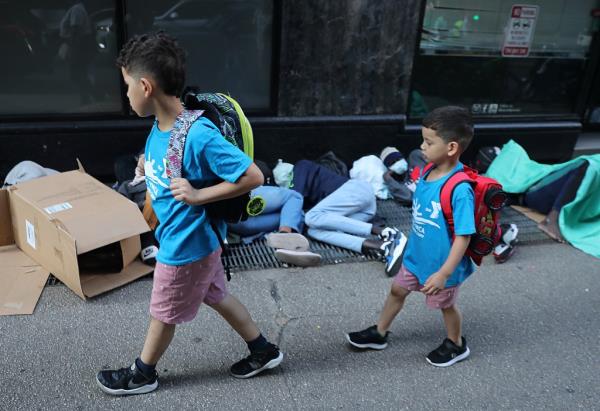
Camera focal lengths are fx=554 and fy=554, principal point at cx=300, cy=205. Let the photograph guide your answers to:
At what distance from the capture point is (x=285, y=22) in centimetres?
479

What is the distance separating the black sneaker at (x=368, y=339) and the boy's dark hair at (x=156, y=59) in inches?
64.5

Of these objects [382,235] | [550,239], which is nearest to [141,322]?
[382,235]

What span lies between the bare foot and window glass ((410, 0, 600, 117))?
67.8 inches

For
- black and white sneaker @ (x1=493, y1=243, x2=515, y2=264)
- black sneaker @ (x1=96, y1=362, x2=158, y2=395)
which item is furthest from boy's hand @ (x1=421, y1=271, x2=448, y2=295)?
black and white sneaker @ (x1=493, y1=243, x2=515, y2=264)

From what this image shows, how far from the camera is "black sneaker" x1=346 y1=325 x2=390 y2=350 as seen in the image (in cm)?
296

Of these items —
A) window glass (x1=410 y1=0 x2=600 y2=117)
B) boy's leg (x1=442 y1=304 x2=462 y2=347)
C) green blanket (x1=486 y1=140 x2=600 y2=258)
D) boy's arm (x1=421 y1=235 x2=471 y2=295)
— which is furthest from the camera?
window glass (x1=410 y1=0 x2=600 y2=117)

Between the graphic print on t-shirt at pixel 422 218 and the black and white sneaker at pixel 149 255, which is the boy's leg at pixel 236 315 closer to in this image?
the graphic print on t-shirt at pixel 422 218

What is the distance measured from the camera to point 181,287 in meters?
2.34

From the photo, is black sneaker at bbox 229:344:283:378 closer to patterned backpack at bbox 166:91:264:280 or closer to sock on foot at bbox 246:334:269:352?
sock on foot at bbox 246:334:269:352

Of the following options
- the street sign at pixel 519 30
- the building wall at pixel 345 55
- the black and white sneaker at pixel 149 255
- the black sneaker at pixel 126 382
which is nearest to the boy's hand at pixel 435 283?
the black sneaker at pixel 126 382

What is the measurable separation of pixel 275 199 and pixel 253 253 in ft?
1.65

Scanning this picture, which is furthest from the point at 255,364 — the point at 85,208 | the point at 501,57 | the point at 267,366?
the point at 501,57

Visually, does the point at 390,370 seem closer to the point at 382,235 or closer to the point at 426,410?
the point at 426,410

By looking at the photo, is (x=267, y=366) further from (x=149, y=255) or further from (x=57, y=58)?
(x=57, y=58)
